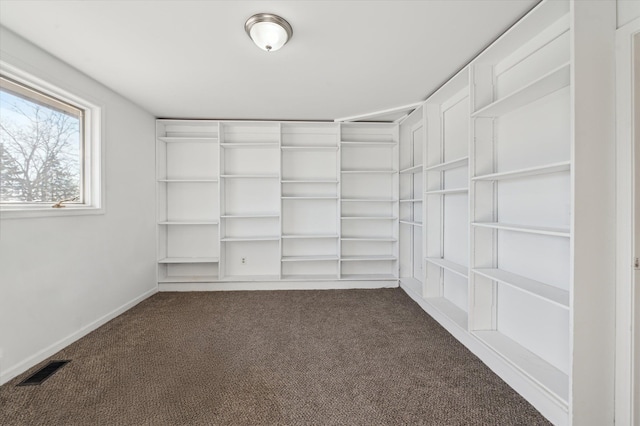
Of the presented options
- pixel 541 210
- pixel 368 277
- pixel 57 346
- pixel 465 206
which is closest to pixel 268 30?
pixel 541 210

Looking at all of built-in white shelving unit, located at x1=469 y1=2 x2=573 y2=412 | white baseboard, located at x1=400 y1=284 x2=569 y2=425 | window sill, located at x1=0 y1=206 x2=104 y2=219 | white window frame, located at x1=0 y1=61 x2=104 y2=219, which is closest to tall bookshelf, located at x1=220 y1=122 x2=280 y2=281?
white window frame, located at x1=0 y1=61 x2=104 y2=219

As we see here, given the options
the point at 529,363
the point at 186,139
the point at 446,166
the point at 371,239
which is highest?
the point at 186,139

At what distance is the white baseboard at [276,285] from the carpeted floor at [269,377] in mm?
791

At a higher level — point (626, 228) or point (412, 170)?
point (412, 170)

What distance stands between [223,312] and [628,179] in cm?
330

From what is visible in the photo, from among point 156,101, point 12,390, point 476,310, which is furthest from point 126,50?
point 476,310

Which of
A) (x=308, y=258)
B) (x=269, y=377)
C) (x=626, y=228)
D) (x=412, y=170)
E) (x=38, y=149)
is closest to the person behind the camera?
(x=626, y=228)

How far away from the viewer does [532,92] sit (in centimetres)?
166

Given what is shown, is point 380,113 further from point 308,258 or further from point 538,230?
point 538,230

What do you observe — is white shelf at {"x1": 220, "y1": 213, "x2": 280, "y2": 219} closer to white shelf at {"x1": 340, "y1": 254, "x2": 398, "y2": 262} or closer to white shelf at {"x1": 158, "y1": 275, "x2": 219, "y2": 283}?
white shelf at {"x1": 158, "y1": 275, "x2": 219, "y2": 283}

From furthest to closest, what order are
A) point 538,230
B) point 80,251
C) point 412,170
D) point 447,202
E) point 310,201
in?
point 310,201
point 412,170
point 447,202
point 80,251
point 538,230

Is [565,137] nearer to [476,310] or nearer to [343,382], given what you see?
[476,310]

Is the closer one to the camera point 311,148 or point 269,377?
point 269,377

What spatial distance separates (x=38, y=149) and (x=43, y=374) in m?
1.69
